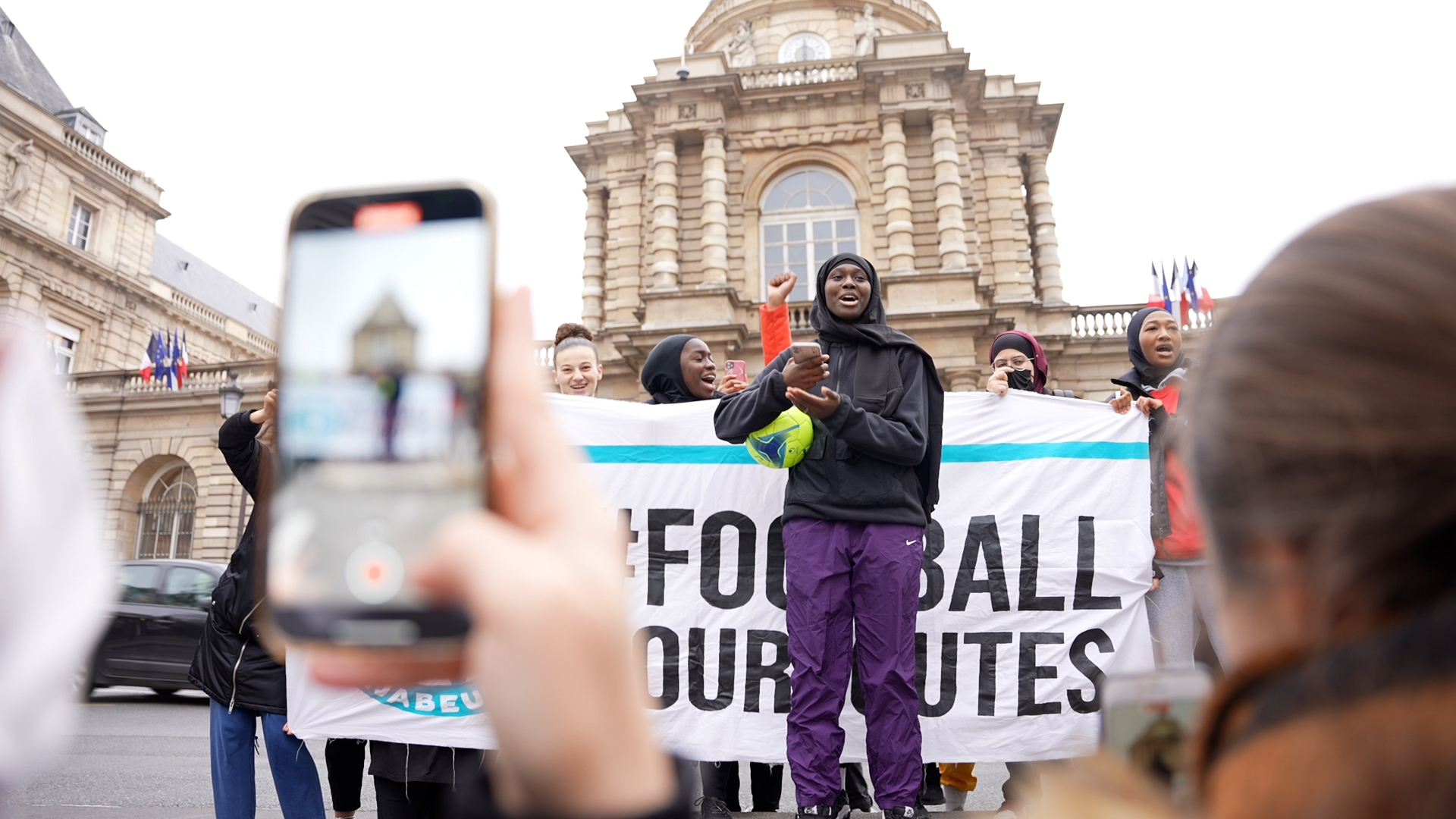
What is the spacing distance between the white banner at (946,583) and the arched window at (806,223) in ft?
54.0

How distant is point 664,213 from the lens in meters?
20.7

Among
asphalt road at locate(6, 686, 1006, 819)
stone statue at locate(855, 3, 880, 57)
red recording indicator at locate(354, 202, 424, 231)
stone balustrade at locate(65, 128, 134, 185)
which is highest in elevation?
stone statue at locate(855, 3, 880, 57)

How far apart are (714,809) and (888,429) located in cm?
175

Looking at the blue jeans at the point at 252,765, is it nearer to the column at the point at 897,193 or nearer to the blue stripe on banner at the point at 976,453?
the blue stripe on banner at the point at 976,453

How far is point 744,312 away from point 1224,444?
1946cm

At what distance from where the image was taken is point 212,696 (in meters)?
3.29

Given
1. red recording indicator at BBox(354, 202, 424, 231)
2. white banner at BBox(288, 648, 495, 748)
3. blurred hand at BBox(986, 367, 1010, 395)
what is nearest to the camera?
red recording indicator at BBox(354, 202, 424, 231)

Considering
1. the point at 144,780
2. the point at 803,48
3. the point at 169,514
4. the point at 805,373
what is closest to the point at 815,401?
the point at 805,373

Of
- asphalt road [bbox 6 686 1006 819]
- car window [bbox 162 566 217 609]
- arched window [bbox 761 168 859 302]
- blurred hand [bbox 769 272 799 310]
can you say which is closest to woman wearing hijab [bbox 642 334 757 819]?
asphalt road [bbox 6 686 1006 819]

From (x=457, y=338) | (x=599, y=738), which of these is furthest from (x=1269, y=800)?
(x=457, y=338)

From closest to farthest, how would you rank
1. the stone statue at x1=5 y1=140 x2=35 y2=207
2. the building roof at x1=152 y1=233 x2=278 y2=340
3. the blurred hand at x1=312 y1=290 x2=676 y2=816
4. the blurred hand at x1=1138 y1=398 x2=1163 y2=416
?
the blurred hand at x1=312 y1=290 x2=676 y2=816
the blurred hand at x1=1138 y1=398 x2=1163 y2=416
the stone statue at x1=5 y1=140 x2=35 y2=207
the building roof at x1=152 y1=233 x2=278 y2=340

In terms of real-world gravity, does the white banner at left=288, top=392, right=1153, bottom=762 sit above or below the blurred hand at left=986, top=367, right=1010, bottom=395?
below

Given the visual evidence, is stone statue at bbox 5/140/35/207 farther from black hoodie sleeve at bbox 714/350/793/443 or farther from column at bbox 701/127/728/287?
black hoodie sleeve at bbox 714/350/793/443

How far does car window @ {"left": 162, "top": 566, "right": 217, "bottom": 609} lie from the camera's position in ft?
32.3
